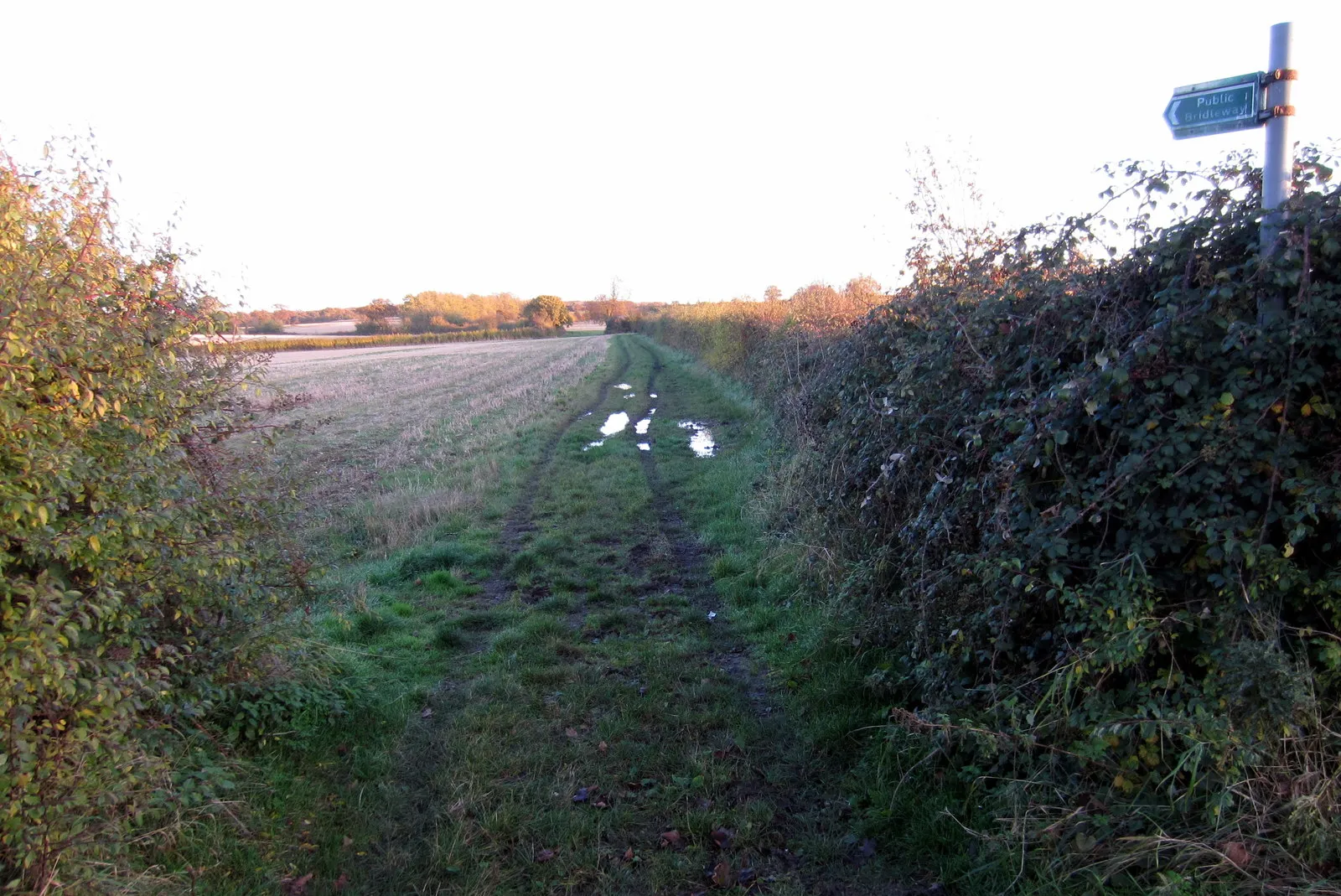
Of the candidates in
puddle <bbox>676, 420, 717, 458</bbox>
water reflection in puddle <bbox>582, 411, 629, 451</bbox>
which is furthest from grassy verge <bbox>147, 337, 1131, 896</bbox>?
water reflection in puddle <bbox>582, 411, 629, 451</bbox>

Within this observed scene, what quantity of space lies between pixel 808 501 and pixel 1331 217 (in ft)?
16.6

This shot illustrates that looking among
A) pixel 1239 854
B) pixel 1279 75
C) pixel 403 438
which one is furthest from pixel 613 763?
pixel 403 438

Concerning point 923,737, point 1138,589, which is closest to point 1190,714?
point 1138,589

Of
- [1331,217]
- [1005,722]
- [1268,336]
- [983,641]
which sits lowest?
[1005,722]

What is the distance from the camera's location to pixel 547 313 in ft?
316

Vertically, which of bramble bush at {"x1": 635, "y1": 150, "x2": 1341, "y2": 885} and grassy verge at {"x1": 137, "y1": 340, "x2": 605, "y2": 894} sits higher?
bramble bush at {"x1": 635, "y1": 150, "x2": 1341, "y2": 885}

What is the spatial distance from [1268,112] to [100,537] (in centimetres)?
541

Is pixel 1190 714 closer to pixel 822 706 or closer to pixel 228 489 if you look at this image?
pixel 822 706

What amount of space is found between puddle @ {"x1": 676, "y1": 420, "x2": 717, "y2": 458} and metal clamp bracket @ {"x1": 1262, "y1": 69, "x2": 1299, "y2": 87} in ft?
35.8

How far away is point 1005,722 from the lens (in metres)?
3.68

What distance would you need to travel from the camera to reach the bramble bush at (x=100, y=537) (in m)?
2.74

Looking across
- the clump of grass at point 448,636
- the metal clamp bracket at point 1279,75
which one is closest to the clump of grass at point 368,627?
the clump of grass at point 448,636

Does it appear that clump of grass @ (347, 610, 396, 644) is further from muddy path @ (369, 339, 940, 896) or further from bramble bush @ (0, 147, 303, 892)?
bramble bush @ (0, 147, 303, 892)

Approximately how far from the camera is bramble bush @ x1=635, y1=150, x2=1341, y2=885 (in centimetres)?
296
